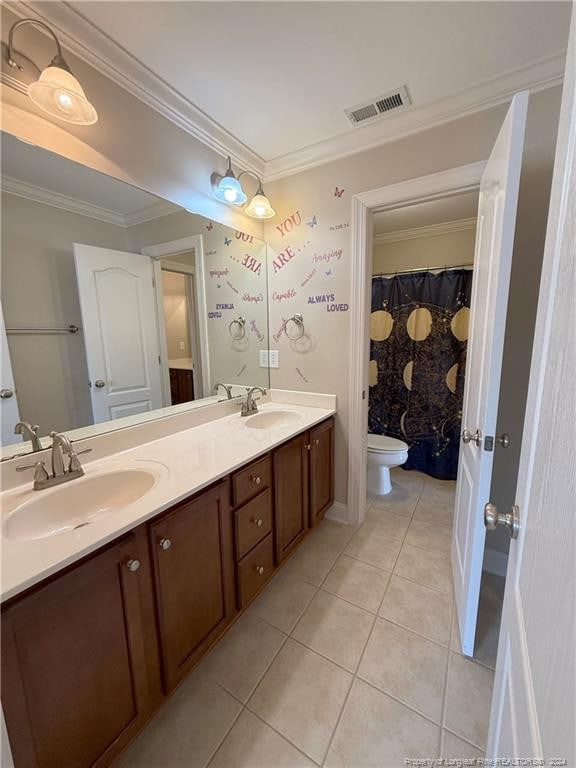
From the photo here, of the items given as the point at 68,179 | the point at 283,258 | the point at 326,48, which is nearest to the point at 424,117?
the point at 326,48

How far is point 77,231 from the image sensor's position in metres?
1.26

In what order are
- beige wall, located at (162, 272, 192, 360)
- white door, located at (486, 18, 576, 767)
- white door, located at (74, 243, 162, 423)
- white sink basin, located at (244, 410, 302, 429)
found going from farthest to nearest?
white sink basin, located at (244, 410, 302, 429), beige wall, located at (162, 272, 192, 360), white door, located at (74, 243, 162, 423), white door, located at (486, 18, 576, 767)

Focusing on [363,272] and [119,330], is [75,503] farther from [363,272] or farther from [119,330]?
[363,272]

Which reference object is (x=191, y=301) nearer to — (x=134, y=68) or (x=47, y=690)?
(x=134, y=68)

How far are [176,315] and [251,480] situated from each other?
103 cm

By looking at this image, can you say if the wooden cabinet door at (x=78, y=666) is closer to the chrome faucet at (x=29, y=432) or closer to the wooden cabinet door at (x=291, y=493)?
the chrome faucet at (x=29, y=432)

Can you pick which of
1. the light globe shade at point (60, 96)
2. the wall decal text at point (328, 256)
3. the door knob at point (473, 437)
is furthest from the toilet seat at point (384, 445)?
the light globe shade at point (60, 96)

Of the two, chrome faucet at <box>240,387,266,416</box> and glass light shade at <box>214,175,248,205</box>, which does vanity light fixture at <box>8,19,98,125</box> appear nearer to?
glass light shade at <box>214,175,248,205</box>

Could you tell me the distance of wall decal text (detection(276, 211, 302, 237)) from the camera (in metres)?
2.05

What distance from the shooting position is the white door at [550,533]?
1.16 ft

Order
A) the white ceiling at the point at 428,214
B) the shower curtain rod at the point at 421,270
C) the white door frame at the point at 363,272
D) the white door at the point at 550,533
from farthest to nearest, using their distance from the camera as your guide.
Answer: the shower curtain rod at the point at 421,270 < the white ceiling at the point at 428,214 < the white door frame at the point at 363,272 < the white door at the point at 550,533

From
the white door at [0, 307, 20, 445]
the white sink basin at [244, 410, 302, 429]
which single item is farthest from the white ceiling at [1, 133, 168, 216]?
the white sink basin at [244, 410, 302, 429]

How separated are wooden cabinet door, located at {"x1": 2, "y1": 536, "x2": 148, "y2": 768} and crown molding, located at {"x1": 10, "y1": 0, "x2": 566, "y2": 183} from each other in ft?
5.84

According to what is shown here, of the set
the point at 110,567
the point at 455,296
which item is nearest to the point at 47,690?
the point at 110,567
